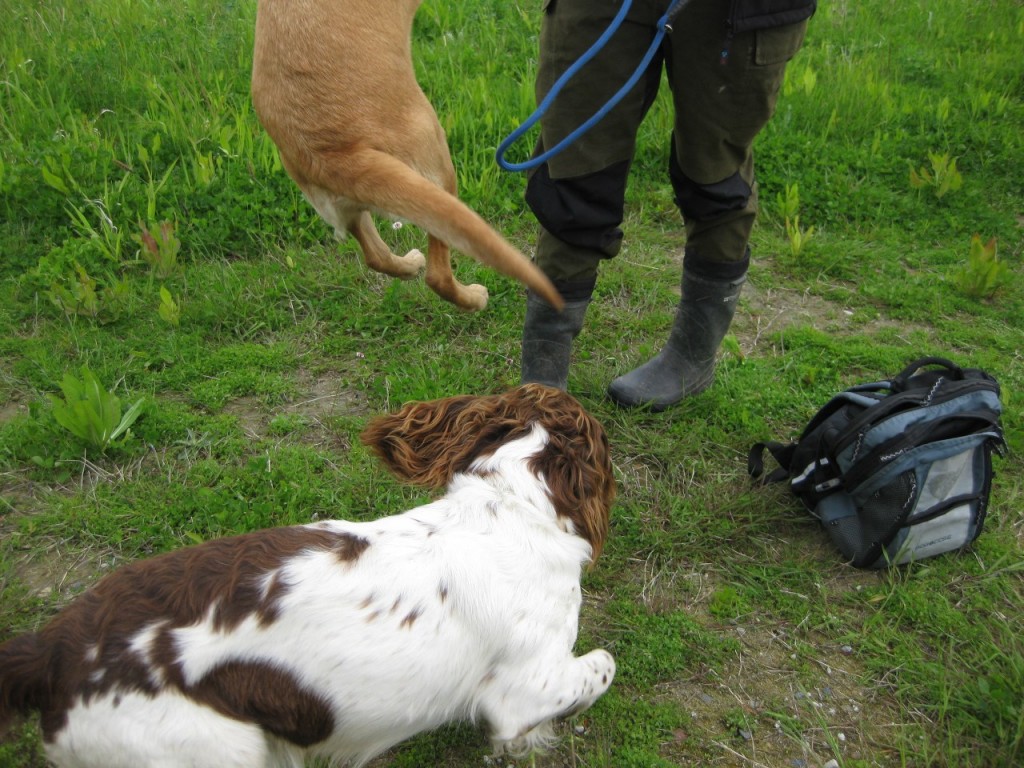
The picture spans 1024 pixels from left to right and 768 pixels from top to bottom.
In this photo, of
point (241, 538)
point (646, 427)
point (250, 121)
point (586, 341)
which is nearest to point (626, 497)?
point (646, 427)

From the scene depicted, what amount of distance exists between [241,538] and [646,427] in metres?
1.69

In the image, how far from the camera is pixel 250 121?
4.21m

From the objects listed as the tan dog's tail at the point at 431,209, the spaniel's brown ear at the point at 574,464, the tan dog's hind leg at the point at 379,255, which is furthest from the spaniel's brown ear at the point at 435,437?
the tan dog's hind leg at the point at 379,255

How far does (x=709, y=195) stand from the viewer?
108 inches

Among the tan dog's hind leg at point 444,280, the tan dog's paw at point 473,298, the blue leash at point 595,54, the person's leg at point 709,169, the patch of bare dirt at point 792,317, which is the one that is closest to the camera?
the blue leash at point 595,54

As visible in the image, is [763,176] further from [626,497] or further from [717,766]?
[717,766]

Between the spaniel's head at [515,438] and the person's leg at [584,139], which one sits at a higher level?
the person's leg at [584,139]

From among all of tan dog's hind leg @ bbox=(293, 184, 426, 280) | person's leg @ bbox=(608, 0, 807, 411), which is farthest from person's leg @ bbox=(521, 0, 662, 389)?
tan dog's hind leg @ bbox=(293, 184, 426, 280)

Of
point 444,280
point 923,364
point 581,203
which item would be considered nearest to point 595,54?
point 581,203

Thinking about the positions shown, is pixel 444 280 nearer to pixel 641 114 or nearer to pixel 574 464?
pixel 641 114

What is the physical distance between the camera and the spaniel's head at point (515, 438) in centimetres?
210

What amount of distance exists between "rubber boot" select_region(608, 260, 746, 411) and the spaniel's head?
3.04ft

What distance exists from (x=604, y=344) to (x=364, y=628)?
2.05m

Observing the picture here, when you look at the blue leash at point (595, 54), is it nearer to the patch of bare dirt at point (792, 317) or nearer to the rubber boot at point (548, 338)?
the rubber boot at point (548, 338)
